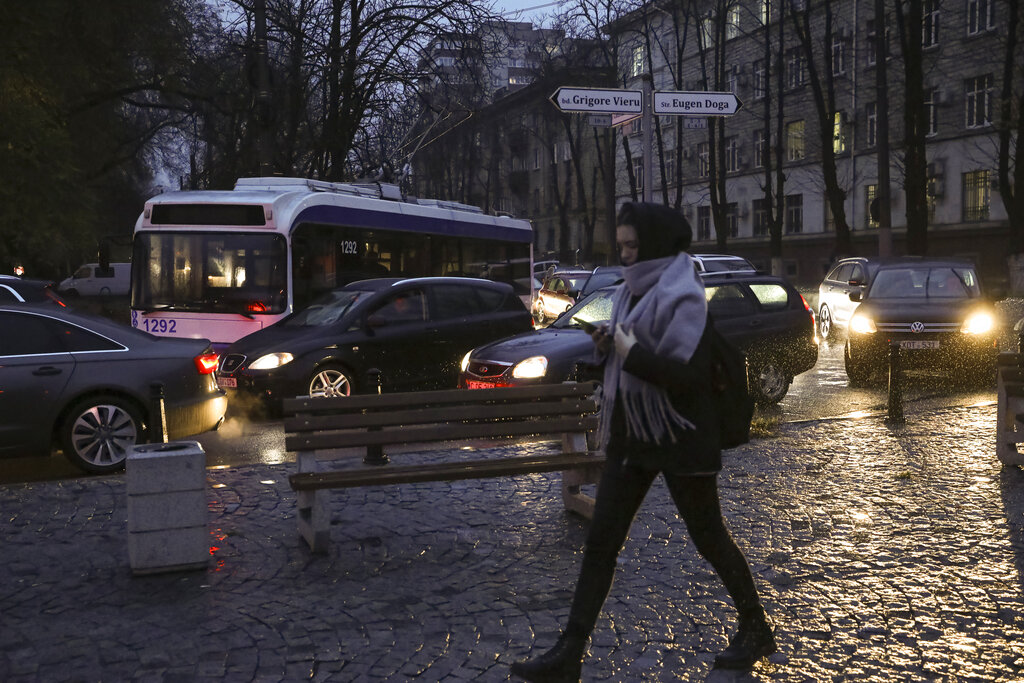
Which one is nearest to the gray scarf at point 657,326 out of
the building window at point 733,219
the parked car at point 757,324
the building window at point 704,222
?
the parked car at point 757,324

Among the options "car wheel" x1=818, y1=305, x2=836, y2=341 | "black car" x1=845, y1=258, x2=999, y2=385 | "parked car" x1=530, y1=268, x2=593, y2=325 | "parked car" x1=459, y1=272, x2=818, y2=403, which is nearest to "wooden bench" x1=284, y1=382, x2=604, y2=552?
"parked car" x1=459, y1=272, x2=818, y2=403

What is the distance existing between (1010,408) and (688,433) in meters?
5.19

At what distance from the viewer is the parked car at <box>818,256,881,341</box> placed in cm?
2192

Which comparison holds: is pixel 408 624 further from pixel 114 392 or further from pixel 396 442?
pixel 114 392

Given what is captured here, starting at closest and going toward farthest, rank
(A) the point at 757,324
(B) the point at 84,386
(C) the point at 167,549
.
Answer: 1. (C) the point at 167,549
2. (B) the point at 84,386
3. (A) the point at 757,324

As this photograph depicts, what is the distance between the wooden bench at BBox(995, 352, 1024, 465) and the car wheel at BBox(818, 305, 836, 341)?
15.1m

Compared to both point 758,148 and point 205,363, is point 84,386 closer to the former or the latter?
point 205,363

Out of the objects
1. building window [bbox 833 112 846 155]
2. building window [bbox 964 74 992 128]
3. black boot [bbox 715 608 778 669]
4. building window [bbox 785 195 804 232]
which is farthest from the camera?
building window [bbox 785 195 804 232]

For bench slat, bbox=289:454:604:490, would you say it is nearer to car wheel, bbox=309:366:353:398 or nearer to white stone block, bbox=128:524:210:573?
white stone block, bbox=128:524:210:573

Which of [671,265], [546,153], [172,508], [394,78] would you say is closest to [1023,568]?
[671,265]

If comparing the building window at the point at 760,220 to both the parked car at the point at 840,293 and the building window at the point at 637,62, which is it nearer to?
the building window at the point at 637,62

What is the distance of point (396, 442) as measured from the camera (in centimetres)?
642

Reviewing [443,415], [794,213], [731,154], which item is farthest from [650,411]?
[731,154]

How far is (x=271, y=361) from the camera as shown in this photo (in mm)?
12344
